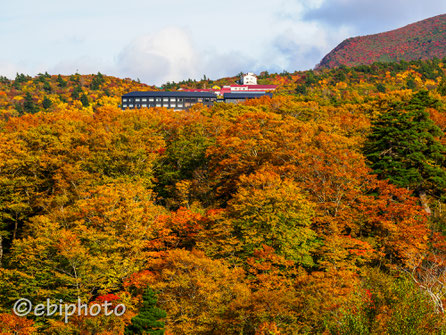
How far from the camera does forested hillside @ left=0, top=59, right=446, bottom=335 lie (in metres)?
31.4

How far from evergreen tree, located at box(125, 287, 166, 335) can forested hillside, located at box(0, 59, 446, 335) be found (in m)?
0.15

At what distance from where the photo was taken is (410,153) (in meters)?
49.5

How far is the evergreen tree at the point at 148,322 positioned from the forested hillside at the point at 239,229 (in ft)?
0.49

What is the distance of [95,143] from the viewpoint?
61562 mm

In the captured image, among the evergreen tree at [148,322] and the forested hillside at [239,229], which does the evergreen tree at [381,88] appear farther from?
the evergreen tree at [148,322]

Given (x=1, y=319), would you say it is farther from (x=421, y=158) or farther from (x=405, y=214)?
(x=421, y=158)

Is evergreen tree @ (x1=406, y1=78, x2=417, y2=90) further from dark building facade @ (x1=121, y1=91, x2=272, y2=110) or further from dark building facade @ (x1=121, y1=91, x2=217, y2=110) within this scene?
dark building facade @ (x1=121, y1=91, x2=217, y2=110)

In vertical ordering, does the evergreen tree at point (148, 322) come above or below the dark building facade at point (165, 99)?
below

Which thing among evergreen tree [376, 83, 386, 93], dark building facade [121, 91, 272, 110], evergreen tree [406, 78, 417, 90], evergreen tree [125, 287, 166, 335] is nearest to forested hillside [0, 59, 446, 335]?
evergreen tree [125, 287, 166, 335]

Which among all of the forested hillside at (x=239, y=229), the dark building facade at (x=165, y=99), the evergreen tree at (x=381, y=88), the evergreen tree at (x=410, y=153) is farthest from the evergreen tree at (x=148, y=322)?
the evergreen tree at (x=381, y=88)

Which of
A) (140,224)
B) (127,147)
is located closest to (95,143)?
(127,147)

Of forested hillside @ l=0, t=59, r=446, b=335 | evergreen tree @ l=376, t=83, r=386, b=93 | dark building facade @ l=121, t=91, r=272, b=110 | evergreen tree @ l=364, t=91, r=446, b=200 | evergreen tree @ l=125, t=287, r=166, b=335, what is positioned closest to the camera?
evergreen tree @ l=125, t=287, r=166, b=335

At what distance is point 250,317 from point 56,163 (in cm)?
4251

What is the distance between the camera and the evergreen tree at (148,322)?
30.8 metres
